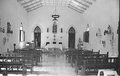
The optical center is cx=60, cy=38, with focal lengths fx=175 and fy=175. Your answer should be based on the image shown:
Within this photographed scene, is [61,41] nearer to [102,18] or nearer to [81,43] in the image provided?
[81,43]

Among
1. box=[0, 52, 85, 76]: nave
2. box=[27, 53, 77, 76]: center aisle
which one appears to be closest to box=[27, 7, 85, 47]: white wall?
box=[0, 52, 85, 76]: nave

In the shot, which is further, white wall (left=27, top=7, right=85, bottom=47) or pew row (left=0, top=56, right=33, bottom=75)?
white wall (left=27, top=7, right=85, bottom=47)

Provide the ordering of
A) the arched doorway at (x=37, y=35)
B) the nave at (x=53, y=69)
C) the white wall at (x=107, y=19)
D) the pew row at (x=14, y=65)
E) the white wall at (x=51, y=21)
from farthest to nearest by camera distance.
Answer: the arched doorway at (x=37, y=35) < the white wall at (x=51, y=21) < the white wall at (x=107, y=19) < the nave at (x=53, y=69) < the pew row at (x=14, y=65)

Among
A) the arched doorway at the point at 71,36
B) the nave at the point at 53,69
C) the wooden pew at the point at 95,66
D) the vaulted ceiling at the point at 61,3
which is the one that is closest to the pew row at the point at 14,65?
the nave at the point at 53,69

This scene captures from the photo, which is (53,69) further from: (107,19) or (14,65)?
(107,19)

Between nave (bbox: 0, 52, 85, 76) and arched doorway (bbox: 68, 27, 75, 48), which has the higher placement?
arched doorway (bbox: 68, 27, 75, 48)

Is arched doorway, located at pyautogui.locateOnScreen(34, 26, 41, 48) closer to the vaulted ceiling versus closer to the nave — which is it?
the vaulted ceiling

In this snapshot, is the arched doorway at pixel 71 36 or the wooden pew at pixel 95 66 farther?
the arched doorway at pixel 71 36

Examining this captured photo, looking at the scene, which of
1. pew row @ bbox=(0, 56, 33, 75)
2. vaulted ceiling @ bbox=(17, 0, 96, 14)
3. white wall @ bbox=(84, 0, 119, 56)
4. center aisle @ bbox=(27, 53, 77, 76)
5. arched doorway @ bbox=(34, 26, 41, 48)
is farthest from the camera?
arched doorway @ bbox=(34, 26, 41, 48)

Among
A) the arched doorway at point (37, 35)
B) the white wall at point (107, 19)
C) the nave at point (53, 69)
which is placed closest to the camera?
the nave at point (53, 69)

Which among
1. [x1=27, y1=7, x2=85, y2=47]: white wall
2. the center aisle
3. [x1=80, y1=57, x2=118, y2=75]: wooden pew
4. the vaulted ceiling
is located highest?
the vaulted ceiling

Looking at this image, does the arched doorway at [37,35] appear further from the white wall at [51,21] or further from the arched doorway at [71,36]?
the arched doorway at [71,36]

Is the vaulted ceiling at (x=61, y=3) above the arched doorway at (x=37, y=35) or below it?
above

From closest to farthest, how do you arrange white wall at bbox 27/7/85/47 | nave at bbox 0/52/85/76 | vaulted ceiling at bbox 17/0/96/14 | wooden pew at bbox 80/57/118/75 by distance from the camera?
wooden pew at bbox 80/57/118/75 < nave at bbox 0/52/85/76 < vaulted ceiling at bbox 17/0/96/14 < white wall at bbox 27/7/85/47
